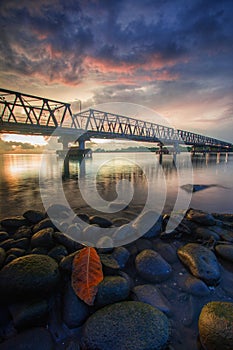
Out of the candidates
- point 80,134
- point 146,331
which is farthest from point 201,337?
point 80,134

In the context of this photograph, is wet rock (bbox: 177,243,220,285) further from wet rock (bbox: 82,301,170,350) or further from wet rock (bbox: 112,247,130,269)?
wet rock (bbox: 82,301,170,350)

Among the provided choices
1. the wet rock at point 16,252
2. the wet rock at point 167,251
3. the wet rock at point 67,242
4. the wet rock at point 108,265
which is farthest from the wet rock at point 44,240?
the wet rock at point 167,251

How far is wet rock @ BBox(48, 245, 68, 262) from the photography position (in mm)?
3730

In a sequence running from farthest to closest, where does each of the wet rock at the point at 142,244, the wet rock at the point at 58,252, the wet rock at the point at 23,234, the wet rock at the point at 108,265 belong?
the wet rock at the point at 23,234 < the wet rock at the point at 142,244 < the wet rock at the point at 58,252 < the wet rock at the point at 108,265

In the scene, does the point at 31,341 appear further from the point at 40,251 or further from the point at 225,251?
the point at 225,251

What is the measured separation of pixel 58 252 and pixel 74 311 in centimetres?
141

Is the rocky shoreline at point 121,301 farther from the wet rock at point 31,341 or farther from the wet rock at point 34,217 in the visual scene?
the wet rock at point 34,217

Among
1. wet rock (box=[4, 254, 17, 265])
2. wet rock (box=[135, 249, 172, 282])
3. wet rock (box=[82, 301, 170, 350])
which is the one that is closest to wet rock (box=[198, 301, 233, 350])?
wet rock (box=[82, 301, 170, 350])

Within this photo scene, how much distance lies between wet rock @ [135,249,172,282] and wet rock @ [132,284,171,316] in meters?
0.34

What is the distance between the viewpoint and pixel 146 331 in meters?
2.18

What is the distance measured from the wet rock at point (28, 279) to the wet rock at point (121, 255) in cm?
137

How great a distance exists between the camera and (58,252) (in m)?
3.87

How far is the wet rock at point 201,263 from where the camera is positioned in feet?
11.3

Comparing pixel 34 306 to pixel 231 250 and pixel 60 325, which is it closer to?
pixel 60 325
